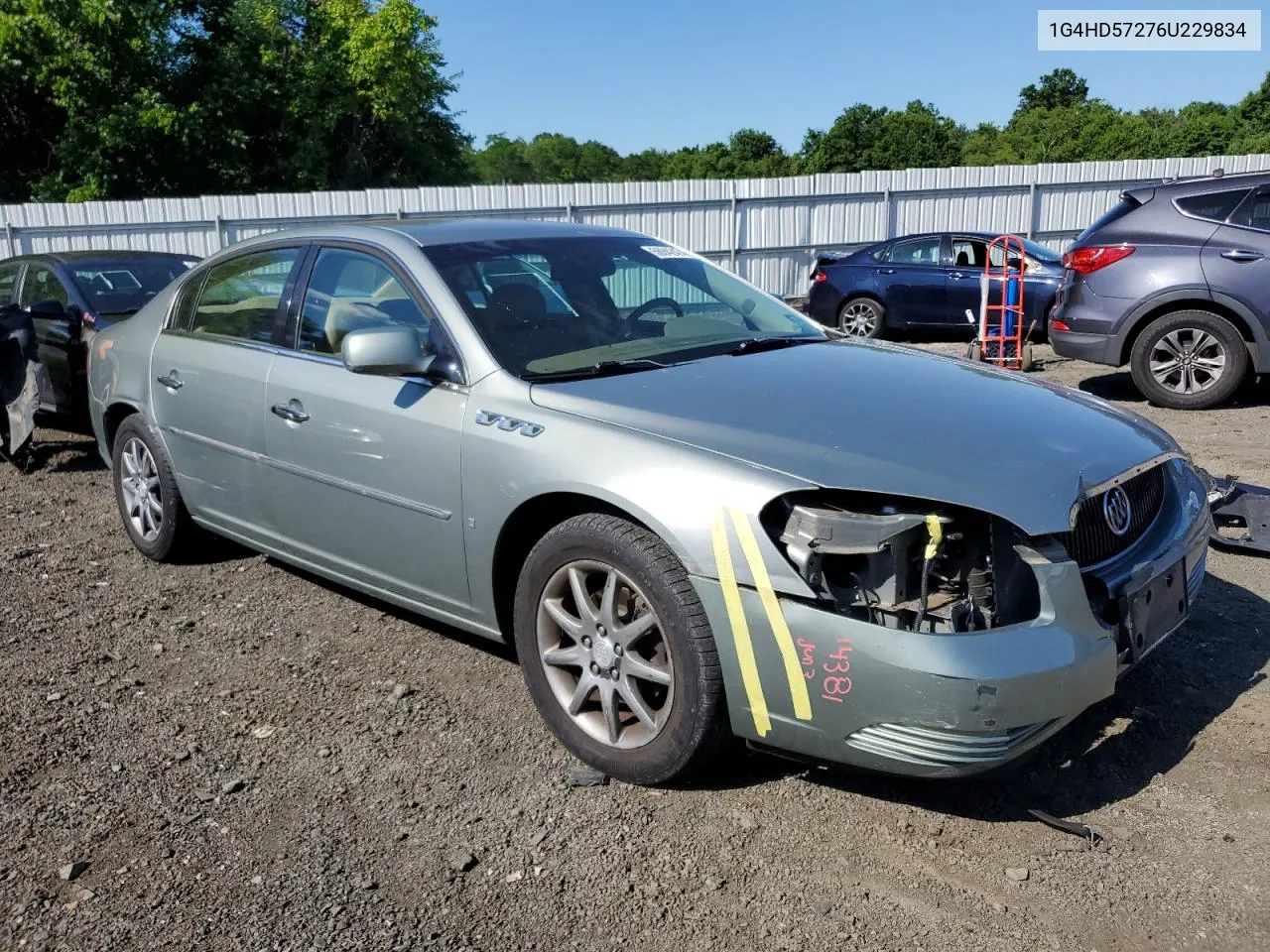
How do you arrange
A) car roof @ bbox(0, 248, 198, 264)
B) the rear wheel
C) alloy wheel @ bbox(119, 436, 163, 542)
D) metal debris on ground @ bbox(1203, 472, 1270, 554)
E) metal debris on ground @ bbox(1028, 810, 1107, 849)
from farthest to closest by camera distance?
the rear wheel, car roof @ bbox(0, 248, 198, 264), alloy wheel @ bbox(119, 436, 163, 542), metal debris on ground @ bbox(1203, 472, 1270, 554), metal debris on ground @ bbox(1028, 810, 1107, 849)

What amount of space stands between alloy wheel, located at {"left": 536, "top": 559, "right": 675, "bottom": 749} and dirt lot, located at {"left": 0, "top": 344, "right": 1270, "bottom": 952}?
19 cm

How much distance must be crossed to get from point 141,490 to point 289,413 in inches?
66.2

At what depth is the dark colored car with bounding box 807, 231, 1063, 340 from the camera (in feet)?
40.4

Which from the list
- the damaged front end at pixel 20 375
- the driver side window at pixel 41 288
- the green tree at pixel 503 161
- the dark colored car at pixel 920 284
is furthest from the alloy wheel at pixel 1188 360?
the green tree at pixel 503 161

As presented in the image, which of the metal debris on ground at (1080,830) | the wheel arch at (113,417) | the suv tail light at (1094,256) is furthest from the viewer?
the suv tail light at (1094,256)

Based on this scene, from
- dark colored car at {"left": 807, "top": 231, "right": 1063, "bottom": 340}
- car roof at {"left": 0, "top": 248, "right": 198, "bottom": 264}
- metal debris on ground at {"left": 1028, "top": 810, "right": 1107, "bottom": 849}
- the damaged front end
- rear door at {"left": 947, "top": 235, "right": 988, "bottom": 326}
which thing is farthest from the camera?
rear door at {"left": 947, "top": 235, "right": 988, "bottom": 326}

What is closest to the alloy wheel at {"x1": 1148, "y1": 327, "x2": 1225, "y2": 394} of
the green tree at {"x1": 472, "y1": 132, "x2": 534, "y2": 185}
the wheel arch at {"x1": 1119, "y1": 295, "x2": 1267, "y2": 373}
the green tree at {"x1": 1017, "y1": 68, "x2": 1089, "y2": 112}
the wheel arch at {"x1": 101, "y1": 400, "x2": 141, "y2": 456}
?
the wheel arch at {"x1": 1119, "y1": 295, "x2": 1267, "y2": 373}

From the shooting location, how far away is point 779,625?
2531mm

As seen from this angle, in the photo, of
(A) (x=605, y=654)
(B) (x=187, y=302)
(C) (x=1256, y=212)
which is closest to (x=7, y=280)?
(B) (x=187, y=302)

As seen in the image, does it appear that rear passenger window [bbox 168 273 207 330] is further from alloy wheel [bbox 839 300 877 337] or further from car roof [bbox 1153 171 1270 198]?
alloy wheel [bbox 839 300 877 337]

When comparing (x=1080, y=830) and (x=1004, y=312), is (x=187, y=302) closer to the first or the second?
(x=1080, y=830)

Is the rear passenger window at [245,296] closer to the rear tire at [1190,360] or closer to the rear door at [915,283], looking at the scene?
the rear tire at [1190,360]

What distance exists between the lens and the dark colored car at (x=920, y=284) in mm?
12328

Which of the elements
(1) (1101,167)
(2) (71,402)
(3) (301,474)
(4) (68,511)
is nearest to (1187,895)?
(3) (301,474)
